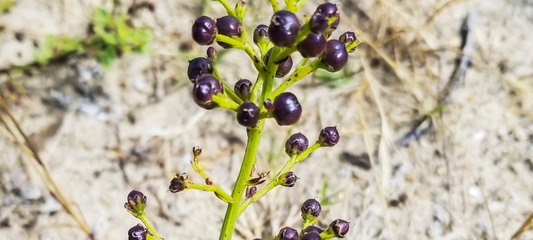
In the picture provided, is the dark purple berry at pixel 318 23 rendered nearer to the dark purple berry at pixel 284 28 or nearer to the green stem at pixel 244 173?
the dark purple berry at pixel 284 28

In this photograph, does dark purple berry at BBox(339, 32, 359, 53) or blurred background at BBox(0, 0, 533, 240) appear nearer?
dark purple berry at BBox(339, 32, 359, 53)

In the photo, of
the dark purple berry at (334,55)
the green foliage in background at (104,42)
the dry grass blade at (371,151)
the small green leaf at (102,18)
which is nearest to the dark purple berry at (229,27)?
the dark purple berry at (334,55)

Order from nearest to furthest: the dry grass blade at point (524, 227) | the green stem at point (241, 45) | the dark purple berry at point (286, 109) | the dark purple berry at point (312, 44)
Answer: the dark purple berry at point (312, 44) < the dark purple berry at point (286, 109) < the green stem at point (241, 45) < the dry grass blade at point (524, 227)

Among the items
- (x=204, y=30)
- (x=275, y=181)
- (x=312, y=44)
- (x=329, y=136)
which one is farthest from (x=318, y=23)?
(x=275, y=181)

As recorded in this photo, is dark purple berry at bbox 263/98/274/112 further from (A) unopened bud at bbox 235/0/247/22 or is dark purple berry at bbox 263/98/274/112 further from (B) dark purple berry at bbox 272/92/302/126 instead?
(A) unopened bud at bbox 235/0/247/22

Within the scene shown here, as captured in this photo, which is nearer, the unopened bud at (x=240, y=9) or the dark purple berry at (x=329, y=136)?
the unopened bud at (x=240, y=9)

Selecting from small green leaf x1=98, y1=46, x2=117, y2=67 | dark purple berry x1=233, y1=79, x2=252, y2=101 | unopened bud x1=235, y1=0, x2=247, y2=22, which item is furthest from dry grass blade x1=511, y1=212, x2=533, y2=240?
small green leaf x1=98, y1=46, x2=117, y2=67

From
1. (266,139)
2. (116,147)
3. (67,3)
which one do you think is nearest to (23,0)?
(67,3)
